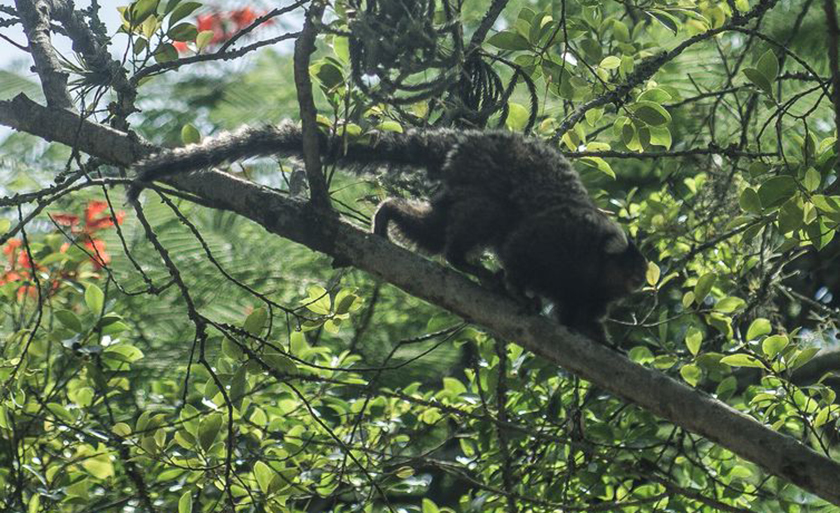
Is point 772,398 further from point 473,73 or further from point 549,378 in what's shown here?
point 473,73

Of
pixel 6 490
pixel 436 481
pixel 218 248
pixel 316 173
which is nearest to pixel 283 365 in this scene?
pixel 316 173

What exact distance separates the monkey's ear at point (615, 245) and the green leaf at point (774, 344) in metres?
1.04

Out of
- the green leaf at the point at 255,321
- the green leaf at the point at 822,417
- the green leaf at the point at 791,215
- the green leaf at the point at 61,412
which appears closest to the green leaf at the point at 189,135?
the green leaf at the point at 255,321

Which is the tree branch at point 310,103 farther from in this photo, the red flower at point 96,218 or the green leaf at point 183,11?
the red flower at point 96,218

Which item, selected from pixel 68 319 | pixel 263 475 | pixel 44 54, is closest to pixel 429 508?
pixel 263 475

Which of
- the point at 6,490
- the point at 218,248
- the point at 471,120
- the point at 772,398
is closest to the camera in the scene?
the point at 772,398

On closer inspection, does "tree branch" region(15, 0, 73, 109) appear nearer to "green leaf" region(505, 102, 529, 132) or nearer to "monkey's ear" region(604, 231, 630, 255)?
"green leaf" region(505, 102, 529, 132)

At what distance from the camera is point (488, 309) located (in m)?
3.85

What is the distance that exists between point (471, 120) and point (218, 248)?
1.98m

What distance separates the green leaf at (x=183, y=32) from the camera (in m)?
4.27

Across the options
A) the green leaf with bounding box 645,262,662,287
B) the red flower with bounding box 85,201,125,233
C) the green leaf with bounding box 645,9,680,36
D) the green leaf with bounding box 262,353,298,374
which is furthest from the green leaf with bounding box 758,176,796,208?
the red flower with bounding box 85,201,125,233

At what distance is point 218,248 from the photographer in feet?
20.4

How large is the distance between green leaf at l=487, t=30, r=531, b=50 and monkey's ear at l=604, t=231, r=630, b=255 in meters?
1.24

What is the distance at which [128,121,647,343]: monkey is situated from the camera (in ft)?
15.9
